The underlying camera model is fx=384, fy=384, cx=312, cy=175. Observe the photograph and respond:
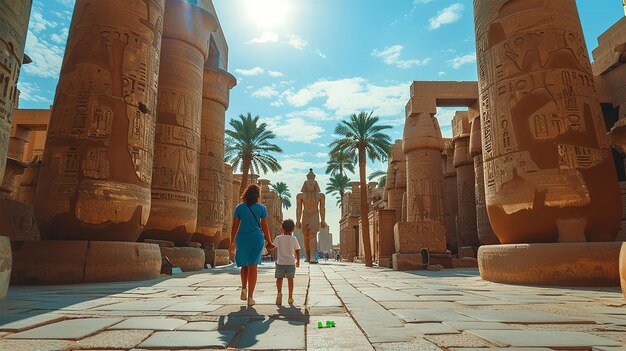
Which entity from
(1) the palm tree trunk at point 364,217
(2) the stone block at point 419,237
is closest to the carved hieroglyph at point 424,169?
(1) the palm tree trunk at point 364,217

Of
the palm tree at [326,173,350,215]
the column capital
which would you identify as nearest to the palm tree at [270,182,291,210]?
the palm tree at [326,173,350,215]

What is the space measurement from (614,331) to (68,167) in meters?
7.04

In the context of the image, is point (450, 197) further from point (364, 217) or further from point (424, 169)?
point (364, 217)

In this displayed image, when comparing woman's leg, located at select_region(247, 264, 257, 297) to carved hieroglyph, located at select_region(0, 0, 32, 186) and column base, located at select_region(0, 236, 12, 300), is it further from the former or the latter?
carved hieroglyph, located at select_region(0, 0, 32, 186)

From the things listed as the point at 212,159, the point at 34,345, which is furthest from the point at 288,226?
the point at 212,159

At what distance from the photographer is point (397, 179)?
2222 centimetres

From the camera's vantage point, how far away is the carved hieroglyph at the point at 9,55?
3.71 metres

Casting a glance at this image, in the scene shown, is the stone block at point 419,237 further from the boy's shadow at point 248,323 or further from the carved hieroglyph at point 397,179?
the boy's shadow at point 248,323

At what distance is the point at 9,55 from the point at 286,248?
3.41 m

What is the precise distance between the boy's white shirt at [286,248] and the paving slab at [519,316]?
6.01 ft

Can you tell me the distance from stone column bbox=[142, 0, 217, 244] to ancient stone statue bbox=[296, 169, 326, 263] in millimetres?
7263

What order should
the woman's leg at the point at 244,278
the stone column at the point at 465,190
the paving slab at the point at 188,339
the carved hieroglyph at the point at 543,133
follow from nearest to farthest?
the paving slab at the point at 188,339, the woman's leg at the point at 244,278, the carved hieroglyph at the point at 543,133, the stone column at the point at 465,190

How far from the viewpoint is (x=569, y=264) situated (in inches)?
215

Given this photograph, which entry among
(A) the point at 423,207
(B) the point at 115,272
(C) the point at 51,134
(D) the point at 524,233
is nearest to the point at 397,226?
(A) the point at 423,207
